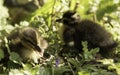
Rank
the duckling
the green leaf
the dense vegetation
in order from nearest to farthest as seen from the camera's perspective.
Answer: the dense vegetation → the duckling → the green leaf

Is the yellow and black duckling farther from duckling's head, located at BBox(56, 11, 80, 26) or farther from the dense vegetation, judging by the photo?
duckling's head, located at BBox(56, 11, 80, 26)

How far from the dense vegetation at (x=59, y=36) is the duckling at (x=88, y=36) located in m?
0.08

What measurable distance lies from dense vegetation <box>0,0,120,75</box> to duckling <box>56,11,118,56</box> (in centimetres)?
8

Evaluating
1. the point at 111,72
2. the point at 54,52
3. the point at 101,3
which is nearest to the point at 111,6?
the point at 101,3

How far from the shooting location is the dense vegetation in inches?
139

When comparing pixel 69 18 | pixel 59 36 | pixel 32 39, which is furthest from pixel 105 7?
pixel 32 39

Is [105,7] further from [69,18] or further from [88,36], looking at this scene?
[88,36]

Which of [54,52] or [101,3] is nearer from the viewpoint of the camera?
[54,52]

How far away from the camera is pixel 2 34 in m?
4.34

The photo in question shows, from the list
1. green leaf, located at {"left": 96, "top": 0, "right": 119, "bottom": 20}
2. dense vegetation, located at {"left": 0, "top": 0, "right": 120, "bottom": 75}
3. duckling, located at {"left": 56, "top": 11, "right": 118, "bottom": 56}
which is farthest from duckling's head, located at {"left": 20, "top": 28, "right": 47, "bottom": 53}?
green leaf, located at {"left": 96, "top": 0, "right": 119, "bottom": 20}

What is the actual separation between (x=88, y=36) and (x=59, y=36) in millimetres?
320

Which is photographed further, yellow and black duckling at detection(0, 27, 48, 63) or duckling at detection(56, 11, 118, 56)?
duckling at detection(56, 11, 118, 56)

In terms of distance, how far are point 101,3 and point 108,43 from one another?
4.18ft

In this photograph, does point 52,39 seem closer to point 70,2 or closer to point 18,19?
point 70,2
